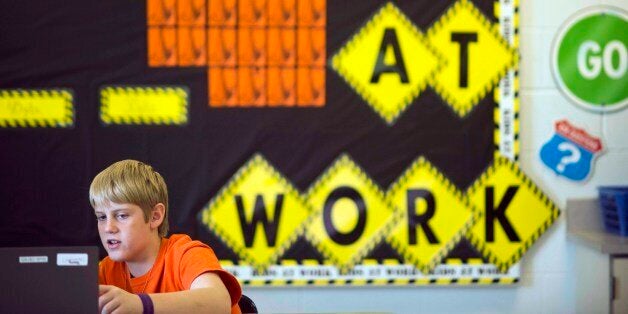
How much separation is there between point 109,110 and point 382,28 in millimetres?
1243

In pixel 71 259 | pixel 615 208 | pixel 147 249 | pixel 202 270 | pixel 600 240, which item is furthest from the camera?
pixel 615 208

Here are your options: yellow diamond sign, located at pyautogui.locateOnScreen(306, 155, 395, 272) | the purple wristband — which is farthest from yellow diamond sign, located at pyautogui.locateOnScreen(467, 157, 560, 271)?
the purple wristband

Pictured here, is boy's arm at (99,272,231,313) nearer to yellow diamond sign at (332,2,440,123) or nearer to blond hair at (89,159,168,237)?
blond hair at (89,159,168,237)

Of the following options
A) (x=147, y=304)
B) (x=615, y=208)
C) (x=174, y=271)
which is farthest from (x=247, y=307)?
(x=615, y=208)

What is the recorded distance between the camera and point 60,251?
1078 millimetres

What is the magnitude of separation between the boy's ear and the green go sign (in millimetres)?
2177

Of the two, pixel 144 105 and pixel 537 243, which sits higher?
pixel 144 105

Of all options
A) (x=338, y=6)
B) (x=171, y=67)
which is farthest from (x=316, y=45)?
(x=171, y=67)

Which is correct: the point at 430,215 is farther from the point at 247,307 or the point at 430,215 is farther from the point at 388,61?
the point at 247,307

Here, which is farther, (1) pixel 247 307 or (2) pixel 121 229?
(1) pixel 247 307

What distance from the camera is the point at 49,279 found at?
1087 mm

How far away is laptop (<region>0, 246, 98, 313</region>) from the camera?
1082 mm

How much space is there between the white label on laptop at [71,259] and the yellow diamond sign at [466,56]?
2260 millimetres

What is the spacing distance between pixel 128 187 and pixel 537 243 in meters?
2.20
